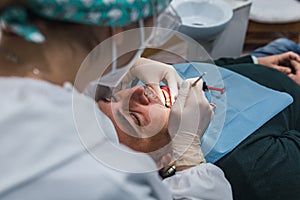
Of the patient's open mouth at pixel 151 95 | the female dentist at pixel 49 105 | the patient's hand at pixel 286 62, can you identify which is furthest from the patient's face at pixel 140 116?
the patient's hand at pixel 286 62

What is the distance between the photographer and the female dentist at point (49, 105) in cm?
50

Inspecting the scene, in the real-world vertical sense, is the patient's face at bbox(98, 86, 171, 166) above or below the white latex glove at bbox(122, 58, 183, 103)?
below

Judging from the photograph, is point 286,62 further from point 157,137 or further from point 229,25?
point 157,137

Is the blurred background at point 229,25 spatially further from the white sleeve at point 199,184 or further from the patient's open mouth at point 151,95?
the white sleeve at point 199,184

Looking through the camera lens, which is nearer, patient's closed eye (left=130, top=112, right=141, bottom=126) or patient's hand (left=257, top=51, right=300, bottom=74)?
patient's closed eye (left=130, top=112, right=141, bottom=126)

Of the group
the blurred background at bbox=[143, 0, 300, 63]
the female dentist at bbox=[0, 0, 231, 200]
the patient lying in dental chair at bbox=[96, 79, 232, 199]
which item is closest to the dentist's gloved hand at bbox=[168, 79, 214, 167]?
the patient lying in dental chair at bbox=[96, 79, 232, 199]

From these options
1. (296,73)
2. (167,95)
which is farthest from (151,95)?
(296,73)

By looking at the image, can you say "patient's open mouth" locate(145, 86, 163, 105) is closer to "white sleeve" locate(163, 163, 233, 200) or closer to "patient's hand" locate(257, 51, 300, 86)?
A: "white sleeve" locate(163, 163, 233, 200)

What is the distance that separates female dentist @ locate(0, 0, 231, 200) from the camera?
0.50 meters

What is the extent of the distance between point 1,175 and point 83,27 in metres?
0.22

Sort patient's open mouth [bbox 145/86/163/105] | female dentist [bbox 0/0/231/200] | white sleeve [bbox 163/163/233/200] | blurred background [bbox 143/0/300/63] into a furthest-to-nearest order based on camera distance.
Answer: blurred background [bbox 143/0/300/63] < patient's open mouth [bbox 145/86/163/105] < white sleeve [bbox 163/163/233/200] < female dentist [bbox 0/0/231/200]

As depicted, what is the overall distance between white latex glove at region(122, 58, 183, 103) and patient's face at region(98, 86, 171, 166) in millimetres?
23

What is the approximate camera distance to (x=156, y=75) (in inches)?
44.1

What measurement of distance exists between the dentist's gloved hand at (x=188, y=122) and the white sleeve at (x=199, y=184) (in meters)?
0.05
